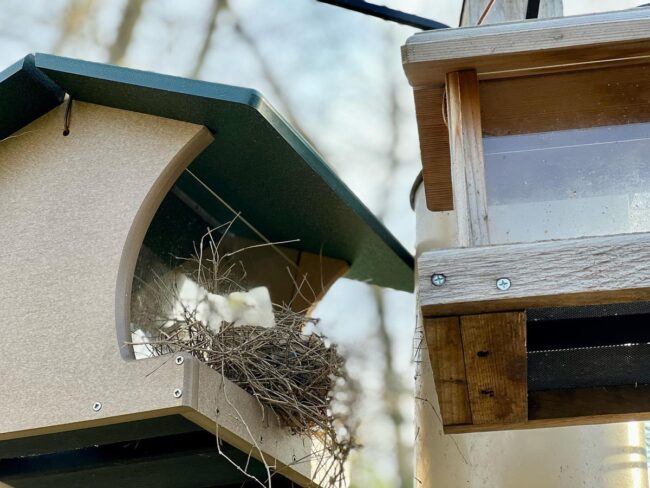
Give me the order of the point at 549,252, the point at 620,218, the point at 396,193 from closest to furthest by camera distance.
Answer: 1. the point at 549,252
2. the point at 620,218
3. the point at 396,193

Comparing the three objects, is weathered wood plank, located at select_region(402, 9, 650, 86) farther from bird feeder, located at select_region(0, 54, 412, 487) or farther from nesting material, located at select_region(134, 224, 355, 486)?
nesting material, located at select_region(134, 224, 355, 486)

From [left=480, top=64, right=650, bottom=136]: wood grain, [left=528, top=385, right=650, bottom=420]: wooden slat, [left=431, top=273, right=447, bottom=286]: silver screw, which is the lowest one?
[left=528, top=385, right=650, bottom=420]: wooden slat

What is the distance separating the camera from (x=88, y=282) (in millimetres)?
2240

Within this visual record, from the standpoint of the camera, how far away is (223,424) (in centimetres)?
211

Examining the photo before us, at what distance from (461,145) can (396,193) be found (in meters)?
4.24

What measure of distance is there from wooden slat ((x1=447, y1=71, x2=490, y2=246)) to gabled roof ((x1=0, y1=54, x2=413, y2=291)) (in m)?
0.62

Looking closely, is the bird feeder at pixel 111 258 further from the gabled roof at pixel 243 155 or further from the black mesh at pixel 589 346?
the black mesh at pixel 589 346

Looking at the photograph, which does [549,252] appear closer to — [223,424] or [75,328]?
[223,424]

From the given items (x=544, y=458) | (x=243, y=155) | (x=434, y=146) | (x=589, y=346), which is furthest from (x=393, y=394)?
(x=589, y=346)

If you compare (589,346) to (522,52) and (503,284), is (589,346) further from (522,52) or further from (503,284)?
(522,52)

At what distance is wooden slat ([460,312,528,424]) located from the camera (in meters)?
1.64

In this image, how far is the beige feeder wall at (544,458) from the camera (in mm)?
2549

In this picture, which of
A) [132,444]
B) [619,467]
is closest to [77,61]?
[132,444]

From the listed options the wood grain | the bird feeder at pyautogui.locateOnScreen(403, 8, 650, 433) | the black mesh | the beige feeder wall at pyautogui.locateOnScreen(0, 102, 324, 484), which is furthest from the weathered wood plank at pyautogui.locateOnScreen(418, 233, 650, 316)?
the beige feeder wall at pyautogui.locateOnScreen(0, 102, 324, 484)
